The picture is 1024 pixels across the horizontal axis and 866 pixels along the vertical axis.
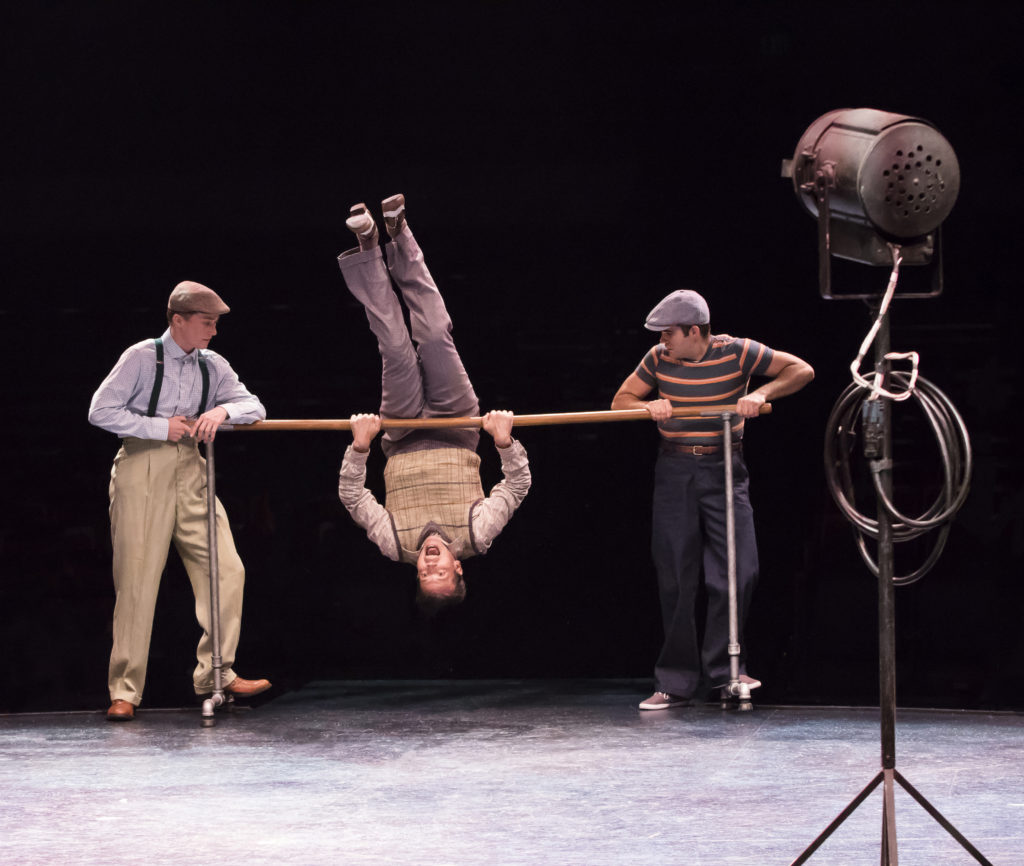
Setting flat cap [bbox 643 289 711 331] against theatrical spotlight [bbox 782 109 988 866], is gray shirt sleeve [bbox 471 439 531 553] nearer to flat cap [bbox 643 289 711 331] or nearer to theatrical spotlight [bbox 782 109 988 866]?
flat cap [bbox 643 289 711 331]

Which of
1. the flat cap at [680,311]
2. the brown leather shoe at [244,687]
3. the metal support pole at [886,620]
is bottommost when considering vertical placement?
the brown leather shoe at [244,687]

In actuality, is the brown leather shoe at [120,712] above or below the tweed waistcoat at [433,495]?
below

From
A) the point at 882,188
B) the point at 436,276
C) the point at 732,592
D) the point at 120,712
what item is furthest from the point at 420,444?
the point at 882,188

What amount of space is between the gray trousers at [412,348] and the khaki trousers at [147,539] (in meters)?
0.78

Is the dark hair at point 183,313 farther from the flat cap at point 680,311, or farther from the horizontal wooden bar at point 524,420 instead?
the flat cap at point 680,311

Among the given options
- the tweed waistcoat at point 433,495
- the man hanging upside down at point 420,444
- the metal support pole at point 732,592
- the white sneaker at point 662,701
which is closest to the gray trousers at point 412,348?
the man hanging upside down at point 420,444

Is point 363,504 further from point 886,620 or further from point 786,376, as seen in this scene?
point 886,620

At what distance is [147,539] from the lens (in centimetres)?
550

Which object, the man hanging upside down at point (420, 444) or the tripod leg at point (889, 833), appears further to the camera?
the man hanging upside down at point (420, 444)

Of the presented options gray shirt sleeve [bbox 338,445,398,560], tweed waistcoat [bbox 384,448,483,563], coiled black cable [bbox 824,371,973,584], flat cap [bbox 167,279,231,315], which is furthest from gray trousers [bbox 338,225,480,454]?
coiled black cable [bbox 824,371,973,584]

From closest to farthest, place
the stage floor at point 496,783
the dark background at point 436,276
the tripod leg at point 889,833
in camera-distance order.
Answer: the tripod leg at point 889,833, the stage floor at point 496,783, the dark background at point 436,276

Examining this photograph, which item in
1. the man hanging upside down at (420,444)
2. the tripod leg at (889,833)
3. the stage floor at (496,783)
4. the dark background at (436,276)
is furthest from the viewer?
the dark background at (436,276)

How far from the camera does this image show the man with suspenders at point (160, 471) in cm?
543

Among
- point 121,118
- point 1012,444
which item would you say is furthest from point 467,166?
point 1012,444
